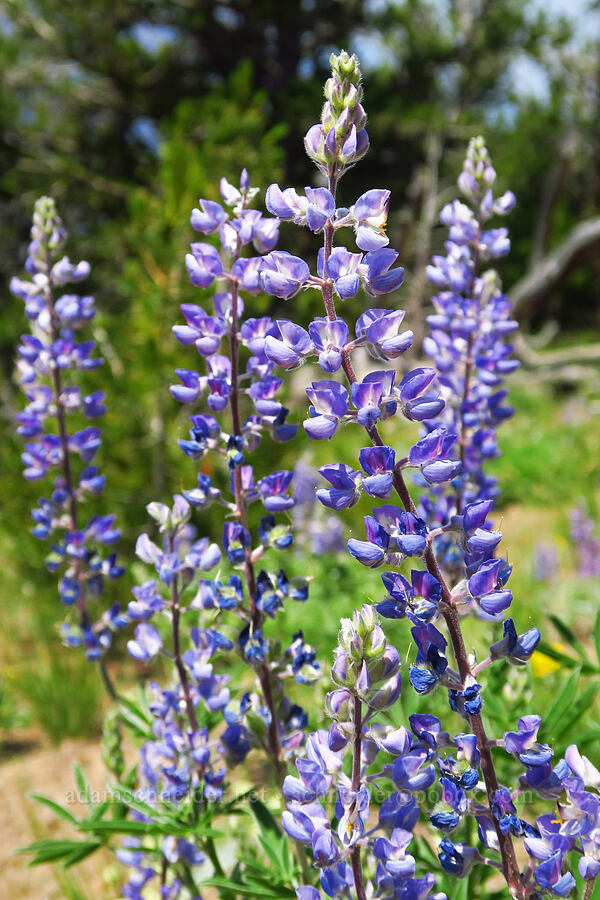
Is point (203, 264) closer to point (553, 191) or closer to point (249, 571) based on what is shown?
point (249, 571)

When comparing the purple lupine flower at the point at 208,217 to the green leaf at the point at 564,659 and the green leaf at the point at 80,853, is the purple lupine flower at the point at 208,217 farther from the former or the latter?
the green leaf at the point at 80,853

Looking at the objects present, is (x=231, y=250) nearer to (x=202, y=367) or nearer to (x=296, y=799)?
(x=296, y=799)

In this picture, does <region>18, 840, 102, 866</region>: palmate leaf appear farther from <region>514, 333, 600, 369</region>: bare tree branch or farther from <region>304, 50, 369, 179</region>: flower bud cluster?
<region>514, 333, 600, 369</region>: bare tree branch

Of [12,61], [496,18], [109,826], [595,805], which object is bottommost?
[109,826]

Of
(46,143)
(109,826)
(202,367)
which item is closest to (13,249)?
(46,143)

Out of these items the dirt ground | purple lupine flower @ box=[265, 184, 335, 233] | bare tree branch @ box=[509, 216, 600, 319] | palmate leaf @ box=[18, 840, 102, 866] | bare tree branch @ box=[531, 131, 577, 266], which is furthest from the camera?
bare tree branch @ box=[531, 131, 577, 266]

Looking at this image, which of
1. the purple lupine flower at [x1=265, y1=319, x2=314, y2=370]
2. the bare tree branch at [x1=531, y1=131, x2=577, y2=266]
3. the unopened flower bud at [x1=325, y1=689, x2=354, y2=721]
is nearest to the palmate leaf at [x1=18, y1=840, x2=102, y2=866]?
the unopened flower bud at [x1=325, y1=689, x2=354, y2=721]
